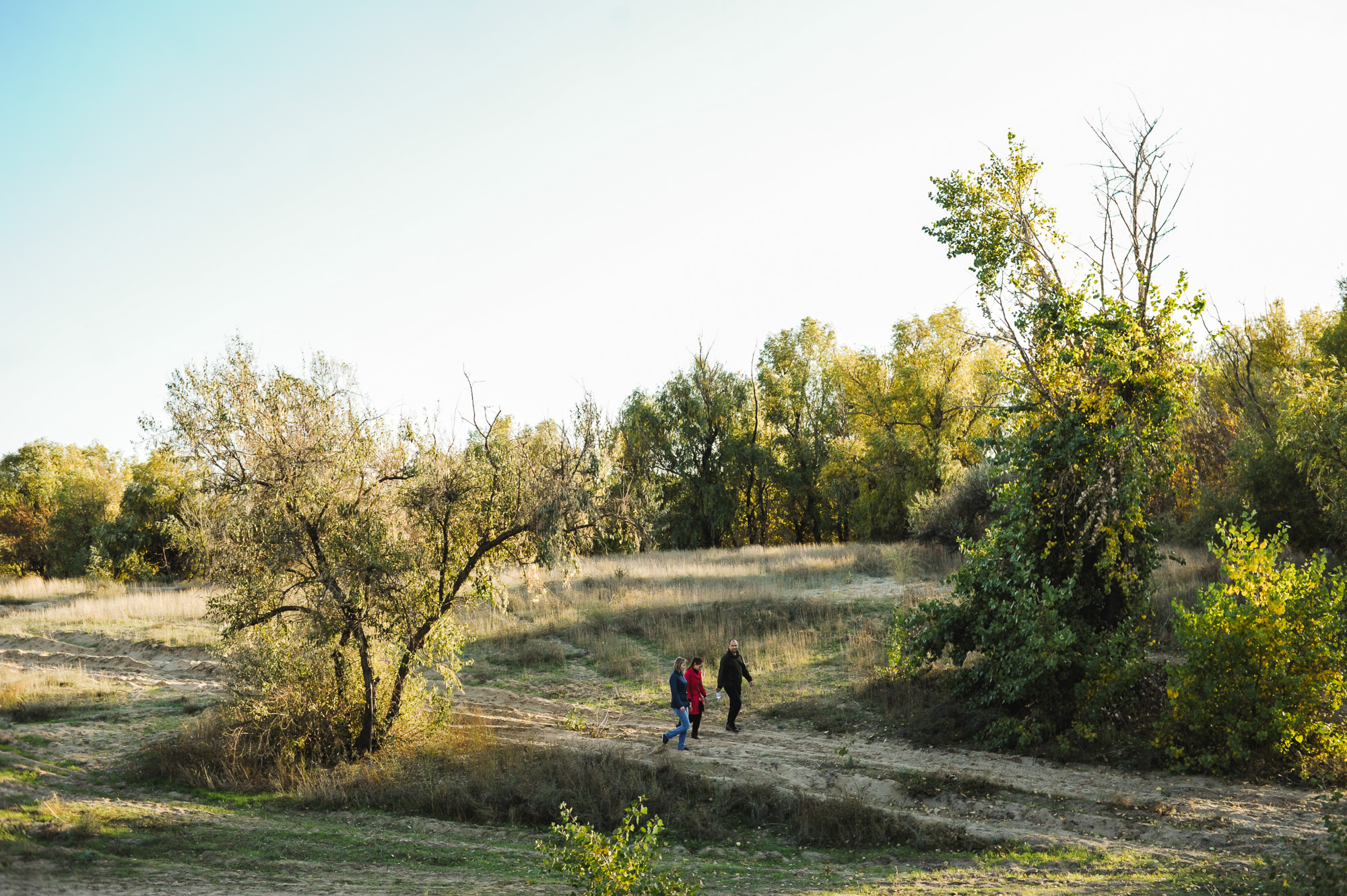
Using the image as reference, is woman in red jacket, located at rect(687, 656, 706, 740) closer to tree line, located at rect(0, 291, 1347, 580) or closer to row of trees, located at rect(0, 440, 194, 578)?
tree line, located at rect(0, 291, 1347, 580)

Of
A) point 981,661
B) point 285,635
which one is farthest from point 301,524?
point 981,661

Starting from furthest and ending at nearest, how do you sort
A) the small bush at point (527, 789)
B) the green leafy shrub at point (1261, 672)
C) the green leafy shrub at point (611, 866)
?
the green leafy shrub at point (1261, 672) < the small bush at point (527, 789) < the green leafy shrub at point (611, 866)

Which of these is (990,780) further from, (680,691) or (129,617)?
(129,617)

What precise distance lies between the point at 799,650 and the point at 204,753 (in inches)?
524

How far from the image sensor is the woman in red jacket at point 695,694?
15.4 meters

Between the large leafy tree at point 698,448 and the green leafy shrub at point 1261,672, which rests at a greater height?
the large leafy tree at point 698,448

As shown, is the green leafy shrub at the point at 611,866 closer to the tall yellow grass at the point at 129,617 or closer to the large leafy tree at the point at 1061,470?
the large leafy tree at the point at 1061,470

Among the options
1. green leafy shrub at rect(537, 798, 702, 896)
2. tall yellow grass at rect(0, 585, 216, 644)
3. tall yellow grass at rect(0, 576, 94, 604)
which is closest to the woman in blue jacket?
green leafy shrub at rect(537, 798, 702, 896)

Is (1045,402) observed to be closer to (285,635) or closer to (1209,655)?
(1209,655)

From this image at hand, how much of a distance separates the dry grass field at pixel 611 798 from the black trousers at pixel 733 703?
340mm

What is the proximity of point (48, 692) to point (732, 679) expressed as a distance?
588 inches

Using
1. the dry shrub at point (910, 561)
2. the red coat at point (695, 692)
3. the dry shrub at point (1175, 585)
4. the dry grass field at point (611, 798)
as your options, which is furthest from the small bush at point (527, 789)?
the dry shrub at point (910, 561)

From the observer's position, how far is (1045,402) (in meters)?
16.0

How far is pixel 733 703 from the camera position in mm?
16359
